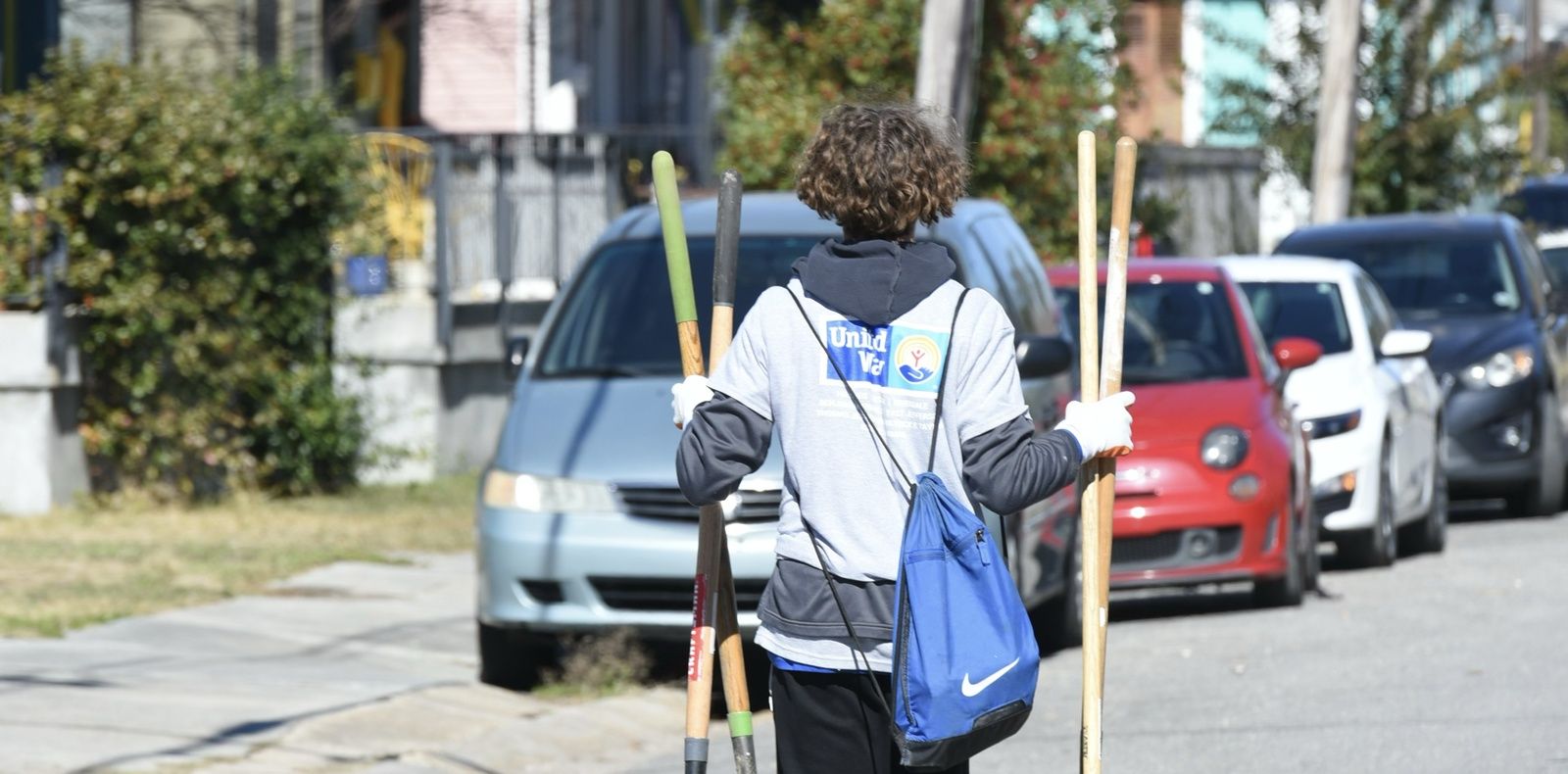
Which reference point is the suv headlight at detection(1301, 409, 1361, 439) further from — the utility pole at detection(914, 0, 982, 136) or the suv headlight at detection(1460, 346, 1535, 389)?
the utility pole at detection(914, 0, 982, 136)

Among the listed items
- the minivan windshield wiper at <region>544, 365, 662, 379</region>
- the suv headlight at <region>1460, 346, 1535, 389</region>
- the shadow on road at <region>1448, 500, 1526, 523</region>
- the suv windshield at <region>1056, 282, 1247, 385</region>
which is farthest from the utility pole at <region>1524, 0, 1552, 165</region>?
the minivan windshield wiper at <region>544, 365, 662, 379</region>

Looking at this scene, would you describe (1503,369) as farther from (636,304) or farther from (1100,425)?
(1100,425)

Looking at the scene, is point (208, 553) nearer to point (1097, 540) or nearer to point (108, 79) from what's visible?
point (108, 79)

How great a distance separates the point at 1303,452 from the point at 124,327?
19.5ft

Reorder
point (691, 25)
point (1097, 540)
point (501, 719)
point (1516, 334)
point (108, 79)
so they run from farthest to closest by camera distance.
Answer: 1. point (691, 25)
2. point (1516, 334)
3. point (108, 79)
4. point (501, 719)
5. point (1097, 540)

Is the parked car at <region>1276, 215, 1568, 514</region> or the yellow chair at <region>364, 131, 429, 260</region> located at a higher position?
the yellow chair at <region>364, 131, 429, 260</region>

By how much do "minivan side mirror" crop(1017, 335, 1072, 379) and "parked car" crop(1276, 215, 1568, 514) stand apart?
19.8ft

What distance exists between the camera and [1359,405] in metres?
11.7

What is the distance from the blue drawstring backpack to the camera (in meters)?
3.91

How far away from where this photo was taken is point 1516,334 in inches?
550

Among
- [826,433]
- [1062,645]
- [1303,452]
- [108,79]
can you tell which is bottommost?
[1062,645]

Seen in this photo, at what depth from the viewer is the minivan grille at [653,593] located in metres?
8.12

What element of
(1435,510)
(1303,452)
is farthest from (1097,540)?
(1435,510)

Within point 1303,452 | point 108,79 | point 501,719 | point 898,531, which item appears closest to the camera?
point 898,531
